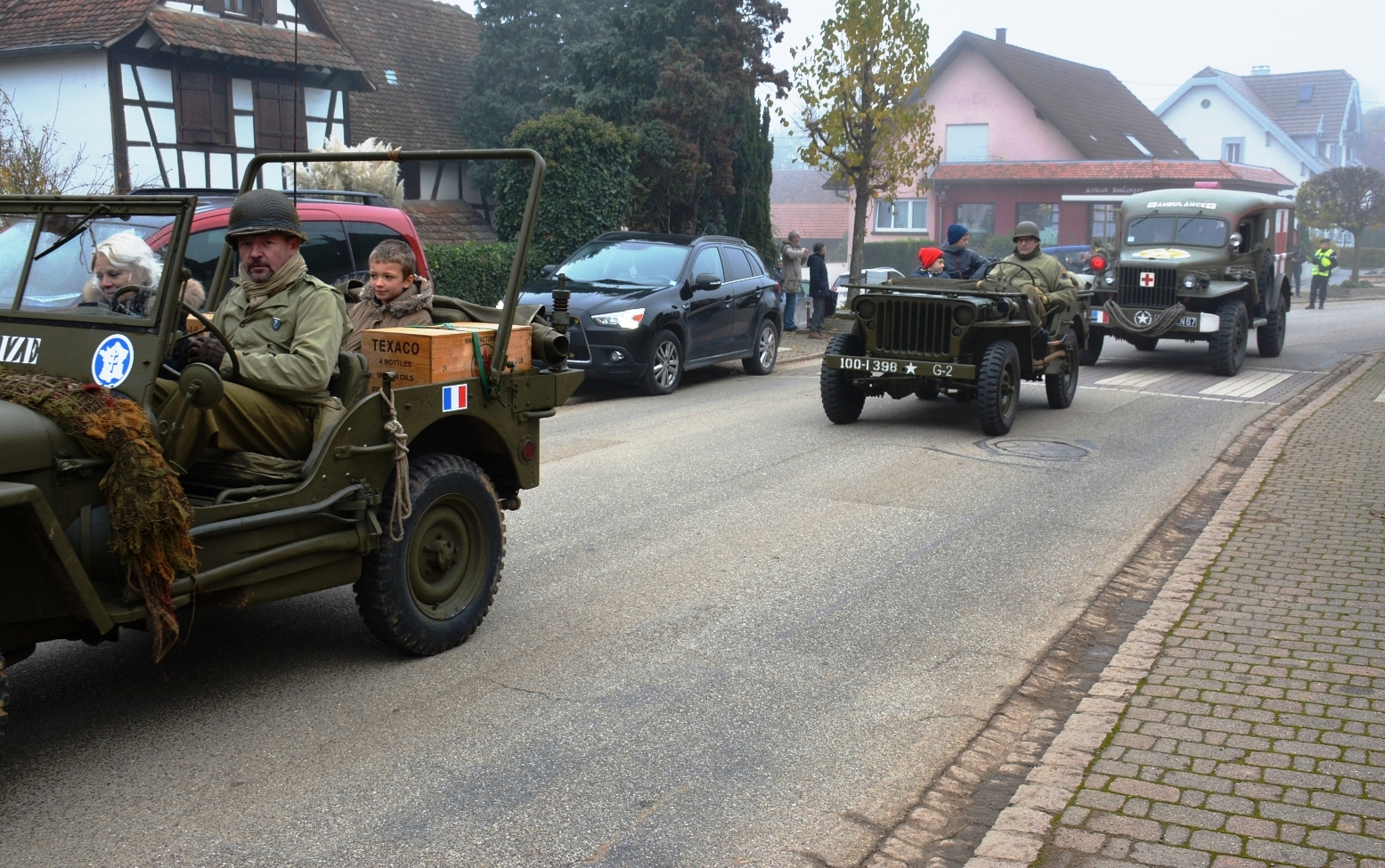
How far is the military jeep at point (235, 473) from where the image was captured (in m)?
3.98

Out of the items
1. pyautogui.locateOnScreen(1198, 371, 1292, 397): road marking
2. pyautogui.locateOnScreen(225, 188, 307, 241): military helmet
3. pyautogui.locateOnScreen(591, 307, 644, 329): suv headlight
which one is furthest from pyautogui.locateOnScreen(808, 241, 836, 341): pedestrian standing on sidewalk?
pyautogui.locateOnScreen(225, 188, 307, 241): military helmet

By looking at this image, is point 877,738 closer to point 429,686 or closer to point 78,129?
point 429,686

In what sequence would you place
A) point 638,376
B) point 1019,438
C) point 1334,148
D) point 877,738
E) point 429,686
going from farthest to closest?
point 1334,148
point 638,376
point 1019,438
point 429,686
point 877,738

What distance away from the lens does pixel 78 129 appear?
23.8 meters

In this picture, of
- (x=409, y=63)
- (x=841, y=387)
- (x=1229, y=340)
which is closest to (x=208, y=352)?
(x=841, y=387)

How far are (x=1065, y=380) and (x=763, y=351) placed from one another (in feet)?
15.2

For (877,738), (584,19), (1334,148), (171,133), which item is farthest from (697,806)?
(1334,148)

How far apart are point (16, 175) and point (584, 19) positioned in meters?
20.5

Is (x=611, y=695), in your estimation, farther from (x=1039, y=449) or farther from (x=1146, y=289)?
(x=1146, y=289)

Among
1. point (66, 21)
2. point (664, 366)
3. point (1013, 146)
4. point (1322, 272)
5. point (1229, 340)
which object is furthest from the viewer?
point (1013, 146)

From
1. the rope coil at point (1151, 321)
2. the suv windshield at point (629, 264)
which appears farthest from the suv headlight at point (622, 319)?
the rope coil at point (1151, 321)

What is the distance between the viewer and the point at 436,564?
554 centimetres

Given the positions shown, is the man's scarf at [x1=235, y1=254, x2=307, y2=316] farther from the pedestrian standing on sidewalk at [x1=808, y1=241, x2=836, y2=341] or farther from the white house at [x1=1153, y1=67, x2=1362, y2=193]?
the white house at [x1=1153, y1=67, x2=1362, y2=193]

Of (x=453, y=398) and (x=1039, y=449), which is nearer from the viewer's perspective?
(x=453, y=398)
